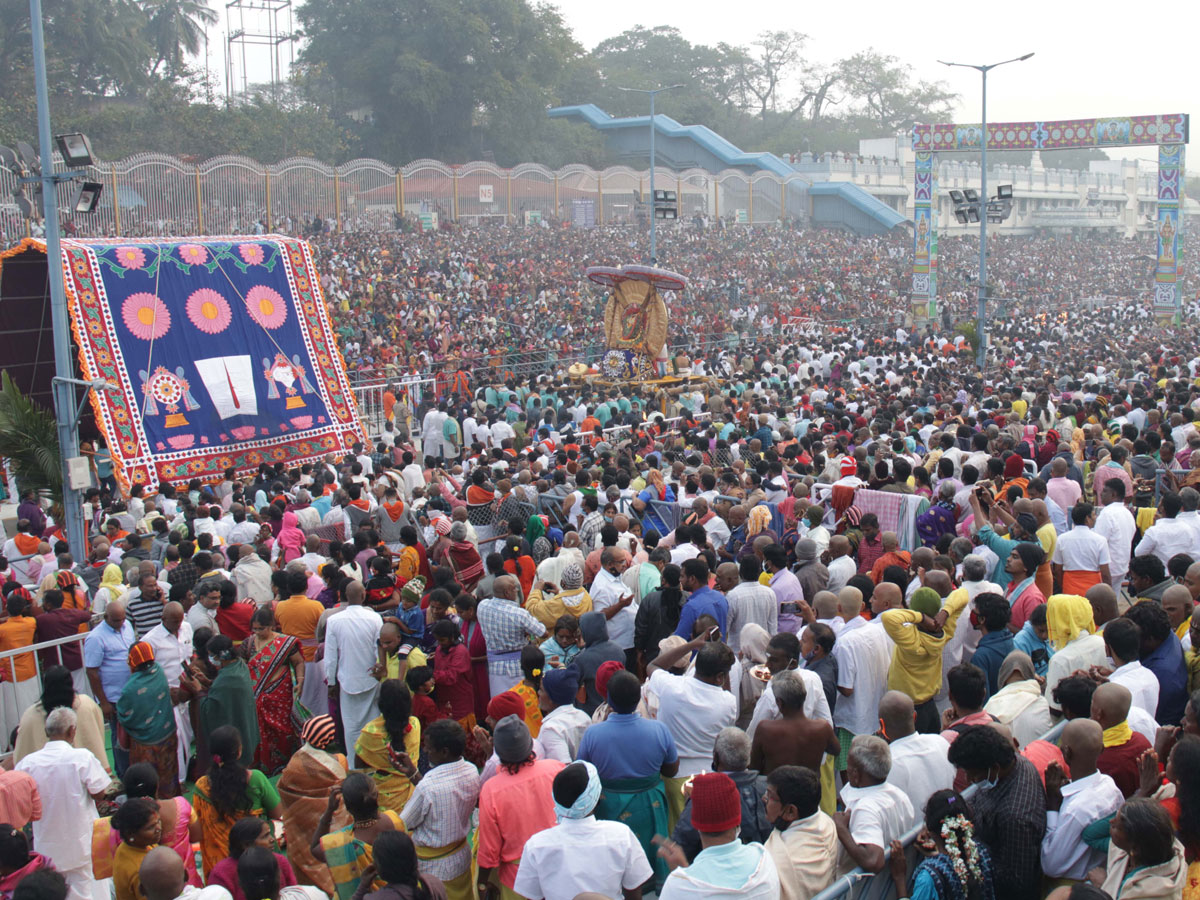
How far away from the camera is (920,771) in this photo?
15.3ft

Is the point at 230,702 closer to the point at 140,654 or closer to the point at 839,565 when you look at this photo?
the point at 140,654

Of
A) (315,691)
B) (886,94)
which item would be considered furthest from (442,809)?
(886,94)

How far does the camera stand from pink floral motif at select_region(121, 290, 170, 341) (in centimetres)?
1487

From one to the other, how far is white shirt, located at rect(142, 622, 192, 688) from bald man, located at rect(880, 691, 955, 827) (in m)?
4.27

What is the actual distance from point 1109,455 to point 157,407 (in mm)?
11313

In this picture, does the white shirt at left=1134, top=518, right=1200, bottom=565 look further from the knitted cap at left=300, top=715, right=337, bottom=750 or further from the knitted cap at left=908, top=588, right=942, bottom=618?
the knitted cap at left=300, top=715, right=337, bottom=750

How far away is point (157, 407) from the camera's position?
14.8m

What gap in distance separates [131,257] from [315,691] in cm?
976

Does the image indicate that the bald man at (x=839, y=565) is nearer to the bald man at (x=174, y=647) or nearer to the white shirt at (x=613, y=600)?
the white shirt at (x=613, y=600)

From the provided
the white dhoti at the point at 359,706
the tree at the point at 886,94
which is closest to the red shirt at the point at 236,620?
the white dhoti at the point at 359,706

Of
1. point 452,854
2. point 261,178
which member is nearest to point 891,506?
point 452,854

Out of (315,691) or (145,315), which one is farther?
(145,315)

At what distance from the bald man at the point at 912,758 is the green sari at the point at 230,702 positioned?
132 inches

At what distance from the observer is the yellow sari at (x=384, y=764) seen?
5.27 meters
